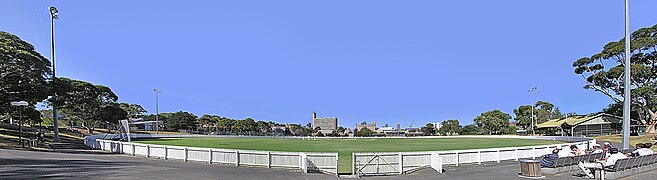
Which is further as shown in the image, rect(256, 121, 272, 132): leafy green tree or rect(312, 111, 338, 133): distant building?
rect(312, 111, 338, 133): distant building

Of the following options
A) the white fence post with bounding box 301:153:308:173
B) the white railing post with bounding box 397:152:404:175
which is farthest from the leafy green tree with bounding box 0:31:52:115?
the white railing post with bounding box 397:152:404:175

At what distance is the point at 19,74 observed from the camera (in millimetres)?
34531

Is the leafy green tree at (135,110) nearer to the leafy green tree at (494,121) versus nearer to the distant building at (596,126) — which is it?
the leafy green tree at (494,121)

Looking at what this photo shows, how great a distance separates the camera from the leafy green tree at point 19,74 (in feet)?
110

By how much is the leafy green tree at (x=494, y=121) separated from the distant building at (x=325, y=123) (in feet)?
245

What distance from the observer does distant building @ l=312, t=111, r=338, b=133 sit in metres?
177

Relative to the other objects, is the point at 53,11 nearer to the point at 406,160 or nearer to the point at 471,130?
the point at 406,160

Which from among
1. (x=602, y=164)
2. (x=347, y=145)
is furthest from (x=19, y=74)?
(x=602, y=164)

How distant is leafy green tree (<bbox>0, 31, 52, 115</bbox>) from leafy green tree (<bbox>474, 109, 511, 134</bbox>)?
301 feet

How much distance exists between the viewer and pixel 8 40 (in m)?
35.1

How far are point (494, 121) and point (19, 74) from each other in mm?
94113

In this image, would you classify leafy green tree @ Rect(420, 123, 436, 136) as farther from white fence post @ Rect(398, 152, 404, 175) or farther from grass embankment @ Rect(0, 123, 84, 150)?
white fence post @ Rect(398, 152, 404, 175)

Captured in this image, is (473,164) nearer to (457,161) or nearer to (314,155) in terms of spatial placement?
(457,161)

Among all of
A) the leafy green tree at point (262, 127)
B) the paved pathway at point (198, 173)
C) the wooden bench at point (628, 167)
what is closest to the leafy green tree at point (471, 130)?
the leafy green tree at point (262, 127)
